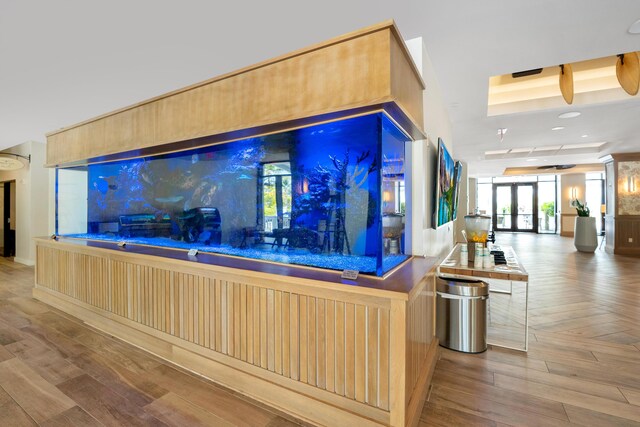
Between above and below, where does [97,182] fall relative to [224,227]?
above

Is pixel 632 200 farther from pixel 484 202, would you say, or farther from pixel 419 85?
pixel 419 85

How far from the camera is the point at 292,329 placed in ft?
6.08

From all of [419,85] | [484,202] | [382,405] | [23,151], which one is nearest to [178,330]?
[382,405]

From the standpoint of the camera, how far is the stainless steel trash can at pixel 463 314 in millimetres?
2566

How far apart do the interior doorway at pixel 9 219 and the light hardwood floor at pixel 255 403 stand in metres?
6.07

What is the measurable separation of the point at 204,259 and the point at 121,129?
1760 mm

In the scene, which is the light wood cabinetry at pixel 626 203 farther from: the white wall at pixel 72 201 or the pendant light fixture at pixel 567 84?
the white wall at pixel 72 201

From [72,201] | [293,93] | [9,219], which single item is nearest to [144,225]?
[72,201]

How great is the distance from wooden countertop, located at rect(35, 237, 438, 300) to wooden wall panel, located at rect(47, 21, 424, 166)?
0.95 m

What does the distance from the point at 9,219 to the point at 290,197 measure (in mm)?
9933

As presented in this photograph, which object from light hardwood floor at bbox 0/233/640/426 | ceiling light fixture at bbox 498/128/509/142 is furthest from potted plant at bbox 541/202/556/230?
light hardwood floor at bbox 0/233/640/426

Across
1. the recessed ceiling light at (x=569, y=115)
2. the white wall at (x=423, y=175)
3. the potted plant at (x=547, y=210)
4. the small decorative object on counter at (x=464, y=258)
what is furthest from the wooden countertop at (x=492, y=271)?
the potted plant at (x=547, y=210)

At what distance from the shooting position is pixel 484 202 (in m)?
15.5

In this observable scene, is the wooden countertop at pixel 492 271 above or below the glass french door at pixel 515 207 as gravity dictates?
below
